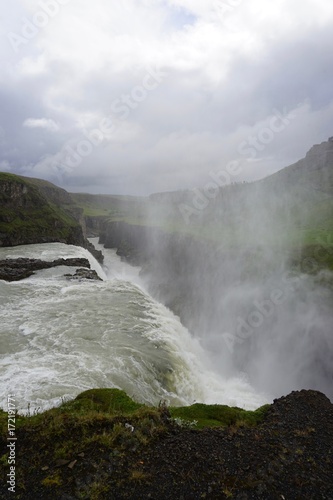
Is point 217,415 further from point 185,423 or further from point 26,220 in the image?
point 26,220

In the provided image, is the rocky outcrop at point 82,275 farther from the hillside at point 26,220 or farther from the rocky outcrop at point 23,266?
the hillside at point 26,220

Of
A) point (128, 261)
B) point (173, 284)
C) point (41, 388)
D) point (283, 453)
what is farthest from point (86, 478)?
point (128, 261)

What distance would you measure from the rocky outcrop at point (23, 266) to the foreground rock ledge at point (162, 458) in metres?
36.0

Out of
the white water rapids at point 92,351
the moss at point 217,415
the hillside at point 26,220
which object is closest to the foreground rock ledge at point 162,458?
the moss at point 217,415

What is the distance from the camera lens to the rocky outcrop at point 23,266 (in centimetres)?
4258

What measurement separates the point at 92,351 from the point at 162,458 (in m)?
13.2

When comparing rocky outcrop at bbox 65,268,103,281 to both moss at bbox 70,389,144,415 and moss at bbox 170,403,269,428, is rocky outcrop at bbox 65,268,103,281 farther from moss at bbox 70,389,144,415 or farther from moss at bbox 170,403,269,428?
moss at bbox 170,403,269,428


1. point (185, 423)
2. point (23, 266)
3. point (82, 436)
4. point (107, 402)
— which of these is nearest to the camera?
point (82, 436)

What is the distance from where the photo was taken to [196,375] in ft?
78.5

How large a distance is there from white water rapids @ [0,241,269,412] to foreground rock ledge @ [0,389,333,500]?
17.3 ft

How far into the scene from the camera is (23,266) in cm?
4869

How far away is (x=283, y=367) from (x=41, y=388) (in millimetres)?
32566

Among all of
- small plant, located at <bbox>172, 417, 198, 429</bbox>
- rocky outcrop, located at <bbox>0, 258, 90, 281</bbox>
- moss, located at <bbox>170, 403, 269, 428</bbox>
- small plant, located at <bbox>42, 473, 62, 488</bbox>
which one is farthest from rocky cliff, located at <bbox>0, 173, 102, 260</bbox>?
small plant, located at <bbox>42, 473, 62, 488</bbox>

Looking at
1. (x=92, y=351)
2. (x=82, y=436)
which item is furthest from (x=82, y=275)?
(x=82, y=436)
